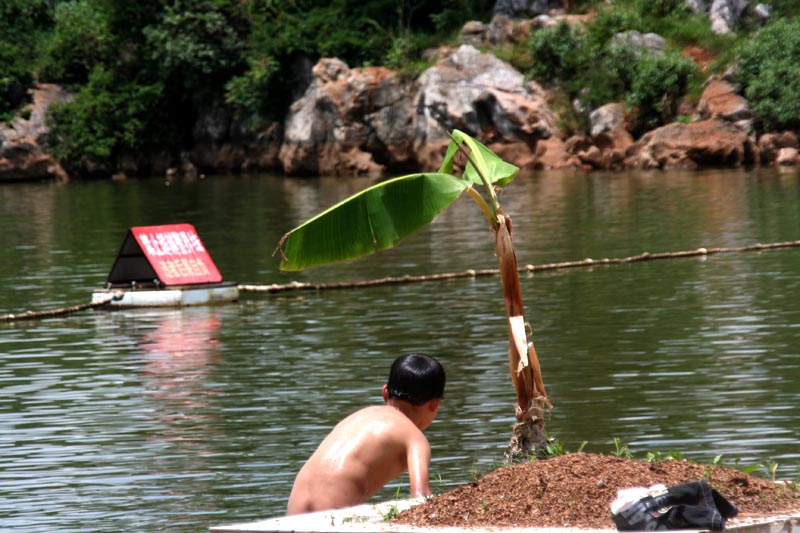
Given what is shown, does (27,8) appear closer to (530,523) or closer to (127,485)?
(127,485)

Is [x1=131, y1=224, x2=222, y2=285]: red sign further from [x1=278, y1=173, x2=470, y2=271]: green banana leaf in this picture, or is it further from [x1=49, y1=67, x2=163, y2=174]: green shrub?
[x1=49, y1=67, x2=163, y2=174]: green shrub

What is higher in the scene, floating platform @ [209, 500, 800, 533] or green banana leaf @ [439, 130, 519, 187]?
green banana leaf @ [439, 130, 519, 187]

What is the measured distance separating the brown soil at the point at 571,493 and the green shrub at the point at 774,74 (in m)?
39.1

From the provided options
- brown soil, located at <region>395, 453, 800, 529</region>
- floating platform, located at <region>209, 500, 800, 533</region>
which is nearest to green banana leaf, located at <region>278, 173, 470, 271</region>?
brown soil, located at <region>395, 453, 800, 529</region>

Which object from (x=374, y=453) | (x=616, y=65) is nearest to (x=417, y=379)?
(x=374, y=453)

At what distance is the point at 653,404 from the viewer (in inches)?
488

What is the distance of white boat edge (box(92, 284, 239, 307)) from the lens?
66.4 ft

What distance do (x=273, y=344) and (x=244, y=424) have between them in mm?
4286

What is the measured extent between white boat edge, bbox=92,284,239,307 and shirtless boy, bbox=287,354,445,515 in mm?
13838

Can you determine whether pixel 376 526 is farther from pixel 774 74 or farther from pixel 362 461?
pixel 774 74

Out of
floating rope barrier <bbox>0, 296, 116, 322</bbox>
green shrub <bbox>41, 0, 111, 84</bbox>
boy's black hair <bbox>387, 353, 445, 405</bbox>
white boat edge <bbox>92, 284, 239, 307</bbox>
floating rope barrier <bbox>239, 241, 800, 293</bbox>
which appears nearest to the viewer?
boy's black hair <bbox>387, 353, 445, 405</bbox>

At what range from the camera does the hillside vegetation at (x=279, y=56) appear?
1886 inches

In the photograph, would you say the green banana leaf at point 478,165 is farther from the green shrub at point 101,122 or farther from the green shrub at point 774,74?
the green shrub at point 101,122

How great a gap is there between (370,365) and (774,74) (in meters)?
33.0
